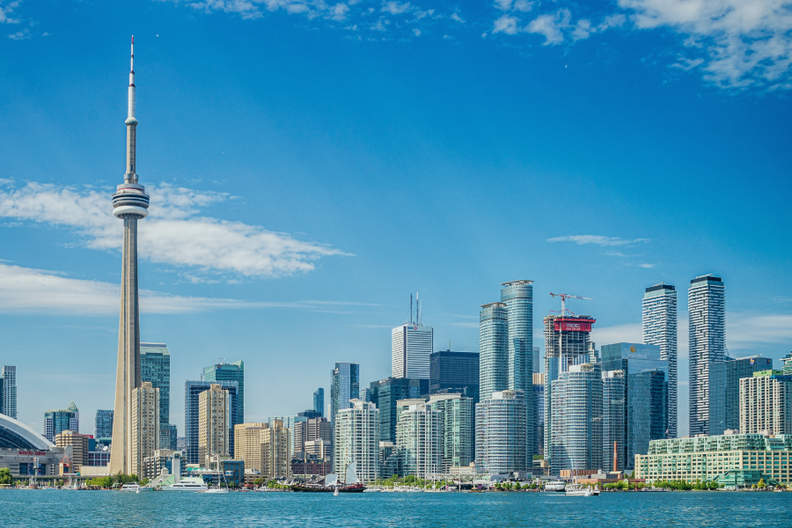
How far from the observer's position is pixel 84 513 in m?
159

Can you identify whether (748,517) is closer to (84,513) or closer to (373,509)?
(373,509)

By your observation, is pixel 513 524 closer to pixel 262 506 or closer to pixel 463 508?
pixel 463 508

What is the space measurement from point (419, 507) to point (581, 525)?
58.9 meters

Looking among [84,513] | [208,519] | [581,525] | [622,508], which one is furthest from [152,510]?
[622,508]

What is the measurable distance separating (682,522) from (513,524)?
77.7 feet

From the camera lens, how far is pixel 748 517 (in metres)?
158

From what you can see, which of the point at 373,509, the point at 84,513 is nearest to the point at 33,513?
the point at 84,513

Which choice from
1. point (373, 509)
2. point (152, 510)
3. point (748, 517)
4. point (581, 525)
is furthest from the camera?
point (373, 509)

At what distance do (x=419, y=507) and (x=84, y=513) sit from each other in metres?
63.0

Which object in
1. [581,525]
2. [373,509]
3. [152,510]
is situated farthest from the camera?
[373,509]

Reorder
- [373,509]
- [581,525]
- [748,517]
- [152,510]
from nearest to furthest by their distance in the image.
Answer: [581,525] < [748,517] < [152,510] < [373,509]

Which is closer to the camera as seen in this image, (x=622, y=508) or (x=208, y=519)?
(x=208, y=519)

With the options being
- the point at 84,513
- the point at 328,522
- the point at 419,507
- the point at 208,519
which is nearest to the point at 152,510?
the point at 84,513

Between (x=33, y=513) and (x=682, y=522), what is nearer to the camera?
(x=682, y=522)
